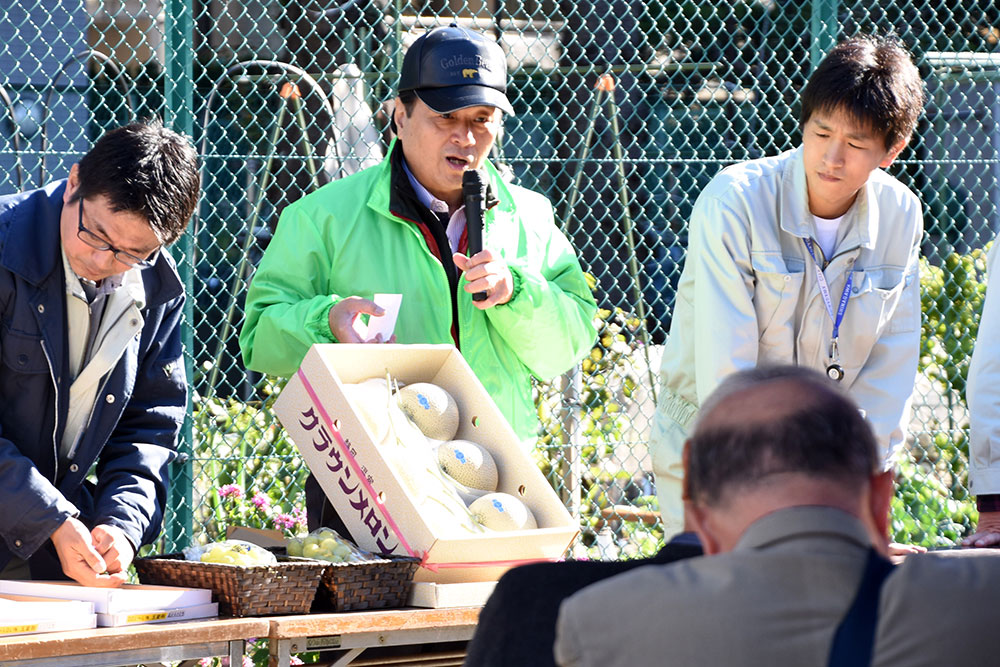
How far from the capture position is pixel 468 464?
284 centimetres

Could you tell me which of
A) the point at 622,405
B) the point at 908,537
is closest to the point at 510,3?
the point at 622,405

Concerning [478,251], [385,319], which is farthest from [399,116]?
[385,319]

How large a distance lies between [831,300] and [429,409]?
0.95m

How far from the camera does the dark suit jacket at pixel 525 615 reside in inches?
59.8

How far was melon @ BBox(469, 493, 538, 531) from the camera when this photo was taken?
2775mm

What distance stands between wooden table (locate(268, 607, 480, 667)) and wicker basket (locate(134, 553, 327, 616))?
33 millimetres

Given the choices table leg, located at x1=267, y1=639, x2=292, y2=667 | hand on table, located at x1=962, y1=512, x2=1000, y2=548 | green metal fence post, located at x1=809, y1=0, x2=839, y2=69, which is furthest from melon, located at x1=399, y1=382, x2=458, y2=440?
green metal fence post, located at x1=809, y1=0, x2=839, y2=69

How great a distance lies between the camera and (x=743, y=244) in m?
2.95

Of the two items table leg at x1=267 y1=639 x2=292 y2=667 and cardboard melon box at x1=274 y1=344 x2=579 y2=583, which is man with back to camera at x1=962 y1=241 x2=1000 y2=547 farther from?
table leg at x1=267 y1=639 x2=292 y2=667

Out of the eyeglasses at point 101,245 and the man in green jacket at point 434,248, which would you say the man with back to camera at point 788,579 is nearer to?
the eyeglasses at point 101,245

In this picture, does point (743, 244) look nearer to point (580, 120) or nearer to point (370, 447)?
point (370, 447)

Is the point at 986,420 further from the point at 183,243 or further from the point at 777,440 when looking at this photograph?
the point at 183,243

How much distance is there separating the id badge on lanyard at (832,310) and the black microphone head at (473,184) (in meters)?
0.75

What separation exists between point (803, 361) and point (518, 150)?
110 inches
